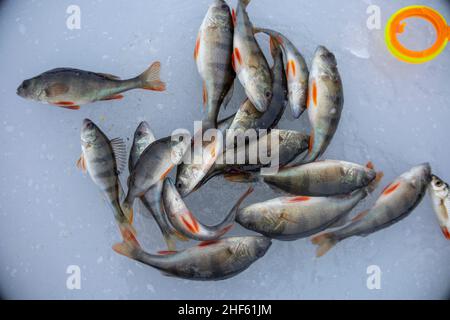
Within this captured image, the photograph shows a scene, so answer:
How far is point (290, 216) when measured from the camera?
1.83 meters

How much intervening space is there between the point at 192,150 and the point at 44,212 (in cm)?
69

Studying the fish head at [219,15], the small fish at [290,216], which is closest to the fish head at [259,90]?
the fish head at [219,15]

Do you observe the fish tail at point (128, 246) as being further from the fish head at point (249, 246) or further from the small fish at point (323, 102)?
the small fish at point (323, 102)

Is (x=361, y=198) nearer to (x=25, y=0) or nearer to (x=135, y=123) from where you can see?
(x=135, y=123)

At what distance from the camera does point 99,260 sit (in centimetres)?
203

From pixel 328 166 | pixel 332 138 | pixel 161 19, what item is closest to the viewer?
pixel 328 166

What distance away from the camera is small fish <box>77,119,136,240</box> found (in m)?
1.87

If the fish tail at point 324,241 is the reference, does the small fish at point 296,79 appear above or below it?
above

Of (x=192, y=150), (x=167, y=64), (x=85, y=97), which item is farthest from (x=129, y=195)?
(x=167, y=64)

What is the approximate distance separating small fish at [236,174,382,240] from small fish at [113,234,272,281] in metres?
0.06

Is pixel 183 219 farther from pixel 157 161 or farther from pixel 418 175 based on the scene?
pixel 418 175

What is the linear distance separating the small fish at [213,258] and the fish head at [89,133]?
482 millimetres

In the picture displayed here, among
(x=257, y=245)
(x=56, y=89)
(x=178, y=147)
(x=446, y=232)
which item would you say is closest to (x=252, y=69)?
(x=178, y=147)

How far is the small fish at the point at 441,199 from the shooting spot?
1.98 meters
